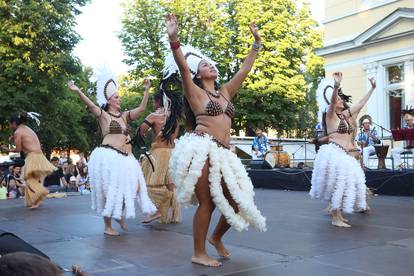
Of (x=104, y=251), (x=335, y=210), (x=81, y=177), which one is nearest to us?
(x=104, y=251)

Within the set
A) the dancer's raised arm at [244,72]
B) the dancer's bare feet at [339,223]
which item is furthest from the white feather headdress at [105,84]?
the dancer's bare feet at [339,223]

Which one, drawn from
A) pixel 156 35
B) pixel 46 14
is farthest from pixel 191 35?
pixel 46 14

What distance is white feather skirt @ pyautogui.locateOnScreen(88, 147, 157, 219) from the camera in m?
5.93

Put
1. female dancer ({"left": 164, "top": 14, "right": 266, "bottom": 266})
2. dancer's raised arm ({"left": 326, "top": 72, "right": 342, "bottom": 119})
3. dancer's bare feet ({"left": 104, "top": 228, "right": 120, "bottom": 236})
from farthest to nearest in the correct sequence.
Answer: dancer's raised arm ({"left": 326, "top": 72, "right": 342, "bottom": 119}) < dancer's bare feet ({"left": 104, "top": 228, "right": 120, "bottom": 236}) < female dancer ({"left": 164, "top": 14, "right": 266, "bottom": 266})

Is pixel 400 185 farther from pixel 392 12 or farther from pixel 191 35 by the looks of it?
pixel 191 35

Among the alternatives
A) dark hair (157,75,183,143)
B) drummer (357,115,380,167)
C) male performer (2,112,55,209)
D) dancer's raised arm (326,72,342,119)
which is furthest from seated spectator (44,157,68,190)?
dark hair (157,75,183,143)

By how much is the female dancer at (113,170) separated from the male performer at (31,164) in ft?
11.5

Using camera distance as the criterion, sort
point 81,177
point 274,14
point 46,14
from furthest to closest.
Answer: point 274,14
point 46,14
point 81,177

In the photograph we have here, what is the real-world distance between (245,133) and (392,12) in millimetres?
15542

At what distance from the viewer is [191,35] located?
104 feet

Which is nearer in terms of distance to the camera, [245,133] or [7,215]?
[7,215]

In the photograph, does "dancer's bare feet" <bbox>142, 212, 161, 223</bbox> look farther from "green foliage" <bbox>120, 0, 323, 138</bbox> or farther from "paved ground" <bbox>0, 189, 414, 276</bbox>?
"green foliage" <bbox>120, 0, 323, 138</bbox>

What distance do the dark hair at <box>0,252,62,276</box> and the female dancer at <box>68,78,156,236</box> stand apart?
4602 mm

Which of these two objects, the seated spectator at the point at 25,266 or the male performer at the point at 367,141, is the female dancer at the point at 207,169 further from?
the male performer at the point at 367,141
